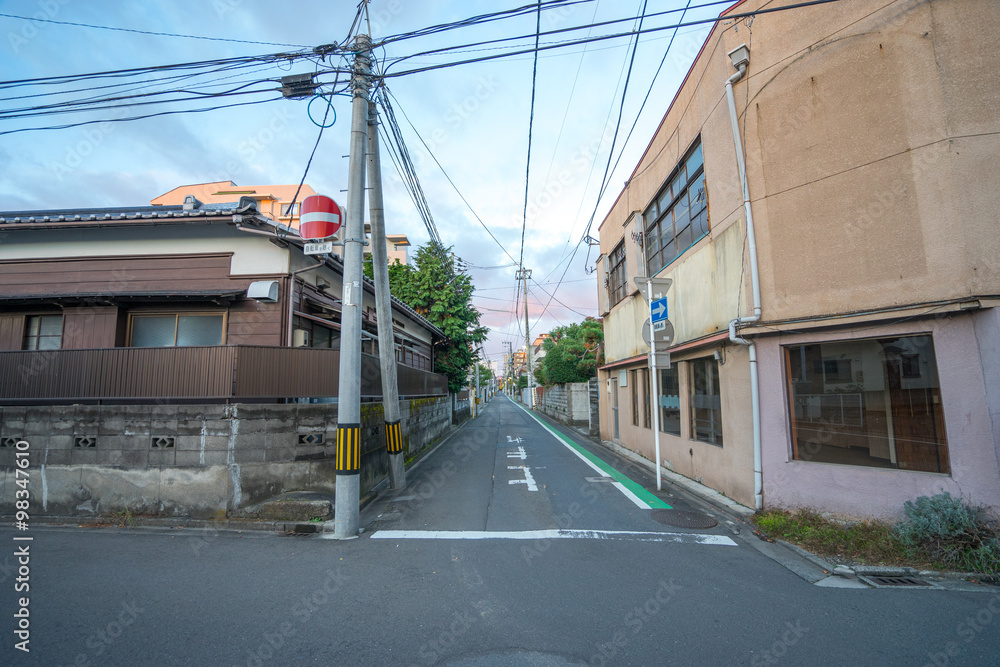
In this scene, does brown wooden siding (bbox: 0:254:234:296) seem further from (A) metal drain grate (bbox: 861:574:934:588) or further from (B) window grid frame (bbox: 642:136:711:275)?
(A) metal drain grate (bbox: 861:574:934:588)

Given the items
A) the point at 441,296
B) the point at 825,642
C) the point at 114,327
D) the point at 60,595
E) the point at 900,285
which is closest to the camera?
the point at 825,642

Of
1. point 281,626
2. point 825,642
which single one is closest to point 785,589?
point 825,642

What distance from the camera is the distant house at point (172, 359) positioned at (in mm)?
6883

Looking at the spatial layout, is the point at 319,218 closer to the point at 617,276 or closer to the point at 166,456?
the point at 166,456

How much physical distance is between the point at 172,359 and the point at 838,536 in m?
9.59

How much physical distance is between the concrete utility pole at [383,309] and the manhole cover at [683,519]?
15.8ft

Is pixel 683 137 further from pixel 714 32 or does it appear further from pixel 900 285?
pixel 900 285

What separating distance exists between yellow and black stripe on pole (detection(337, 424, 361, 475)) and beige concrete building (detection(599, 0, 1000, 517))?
5.68 metres

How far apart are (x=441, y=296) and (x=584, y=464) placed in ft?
37.0

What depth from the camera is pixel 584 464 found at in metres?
11.4

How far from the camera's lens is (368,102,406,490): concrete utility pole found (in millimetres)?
8297

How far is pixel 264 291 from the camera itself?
342 inches

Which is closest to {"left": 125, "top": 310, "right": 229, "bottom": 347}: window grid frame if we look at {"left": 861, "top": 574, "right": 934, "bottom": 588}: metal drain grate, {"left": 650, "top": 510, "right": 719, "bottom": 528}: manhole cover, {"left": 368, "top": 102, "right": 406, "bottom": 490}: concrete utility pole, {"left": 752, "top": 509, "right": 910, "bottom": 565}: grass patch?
{"left": 368, "top": 102, "right": 406, "bottom": 490}: concrete utility pole

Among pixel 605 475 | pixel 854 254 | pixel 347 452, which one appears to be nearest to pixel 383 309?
pixel 347 452
